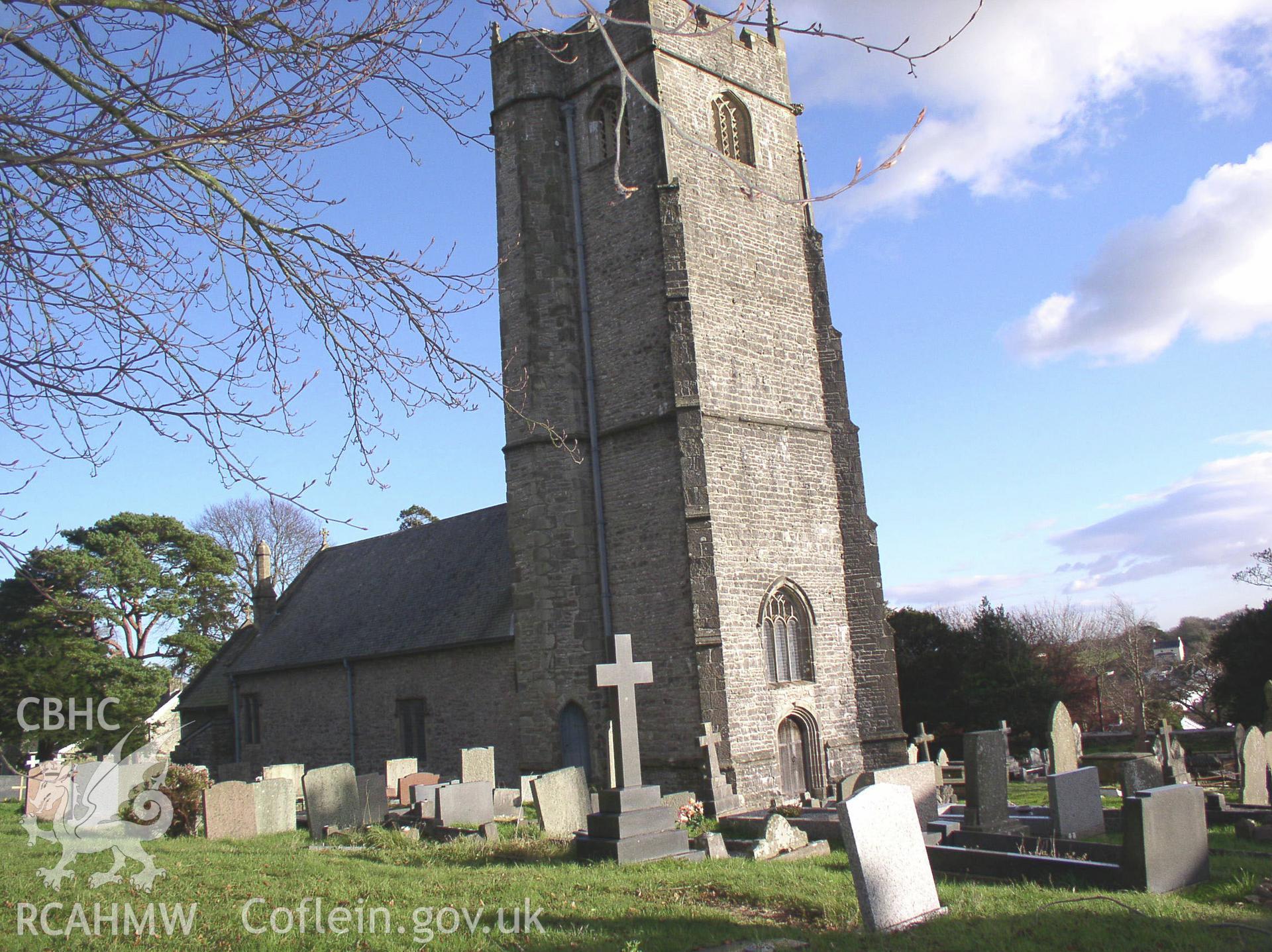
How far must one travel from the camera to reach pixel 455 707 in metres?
20.6

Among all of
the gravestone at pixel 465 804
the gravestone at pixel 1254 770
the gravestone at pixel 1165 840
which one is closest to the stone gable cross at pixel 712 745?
the gravestone at pixel 465 804

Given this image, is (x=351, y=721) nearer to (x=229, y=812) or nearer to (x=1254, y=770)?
(x=229, y=812)

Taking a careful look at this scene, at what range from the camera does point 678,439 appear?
16.4 meters

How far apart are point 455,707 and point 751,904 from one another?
14.0 meters

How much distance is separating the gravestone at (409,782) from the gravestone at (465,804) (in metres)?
3.23

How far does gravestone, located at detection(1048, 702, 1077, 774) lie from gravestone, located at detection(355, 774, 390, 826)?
31.9ft

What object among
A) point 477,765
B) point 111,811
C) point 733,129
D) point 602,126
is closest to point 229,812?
point 111,811

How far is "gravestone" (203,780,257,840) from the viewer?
499 inches

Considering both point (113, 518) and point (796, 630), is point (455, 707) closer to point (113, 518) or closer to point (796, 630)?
point (796, 630)

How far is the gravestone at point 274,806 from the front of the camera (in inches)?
520

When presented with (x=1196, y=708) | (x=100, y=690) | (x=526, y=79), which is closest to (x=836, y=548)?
(x=526, y=79)

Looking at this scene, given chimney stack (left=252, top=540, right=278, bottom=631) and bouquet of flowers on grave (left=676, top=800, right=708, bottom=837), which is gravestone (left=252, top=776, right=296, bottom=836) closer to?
bouquet of flowers on grave (left=676, top=800, right=708, bottom=837)

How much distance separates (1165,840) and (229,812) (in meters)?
11.1

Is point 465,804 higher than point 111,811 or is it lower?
lower
